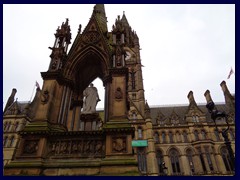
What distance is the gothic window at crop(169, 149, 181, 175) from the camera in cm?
3487

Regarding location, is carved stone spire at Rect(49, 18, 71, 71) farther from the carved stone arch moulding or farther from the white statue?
the white statue

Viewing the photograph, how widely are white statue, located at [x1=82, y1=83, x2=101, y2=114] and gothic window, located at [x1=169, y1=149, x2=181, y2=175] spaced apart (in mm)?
32786

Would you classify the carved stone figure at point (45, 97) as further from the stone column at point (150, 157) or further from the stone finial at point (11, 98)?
the stone finial at point (11, 98)

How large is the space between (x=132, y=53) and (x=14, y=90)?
116 ft

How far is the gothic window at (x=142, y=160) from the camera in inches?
1253

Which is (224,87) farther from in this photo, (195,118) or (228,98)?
(195,118)

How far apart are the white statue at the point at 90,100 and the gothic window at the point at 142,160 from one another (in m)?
27.0

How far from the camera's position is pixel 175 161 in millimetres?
35719

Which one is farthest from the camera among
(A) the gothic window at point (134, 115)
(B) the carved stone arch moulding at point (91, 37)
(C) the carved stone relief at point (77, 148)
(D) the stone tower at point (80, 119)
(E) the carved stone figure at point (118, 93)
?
(A) the gothic window at point (134, 115)

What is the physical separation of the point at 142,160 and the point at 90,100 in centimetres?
2772

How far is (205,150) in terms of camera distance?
115 feet

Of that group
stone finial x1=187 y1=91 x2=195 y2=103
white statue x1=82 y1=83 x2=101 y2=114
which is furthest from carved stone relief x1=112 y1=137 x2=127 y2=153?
stone finial x1=187 y1=91 x2=195 y2=103

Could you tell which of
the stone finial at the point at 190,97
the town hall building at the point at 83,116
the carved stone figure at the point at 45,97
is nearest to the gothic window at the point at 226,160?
the stone finial at the point at 190,97

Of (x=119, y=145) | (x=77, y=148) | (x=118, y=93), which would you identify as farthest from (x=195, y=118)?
(x=77, y=148)
